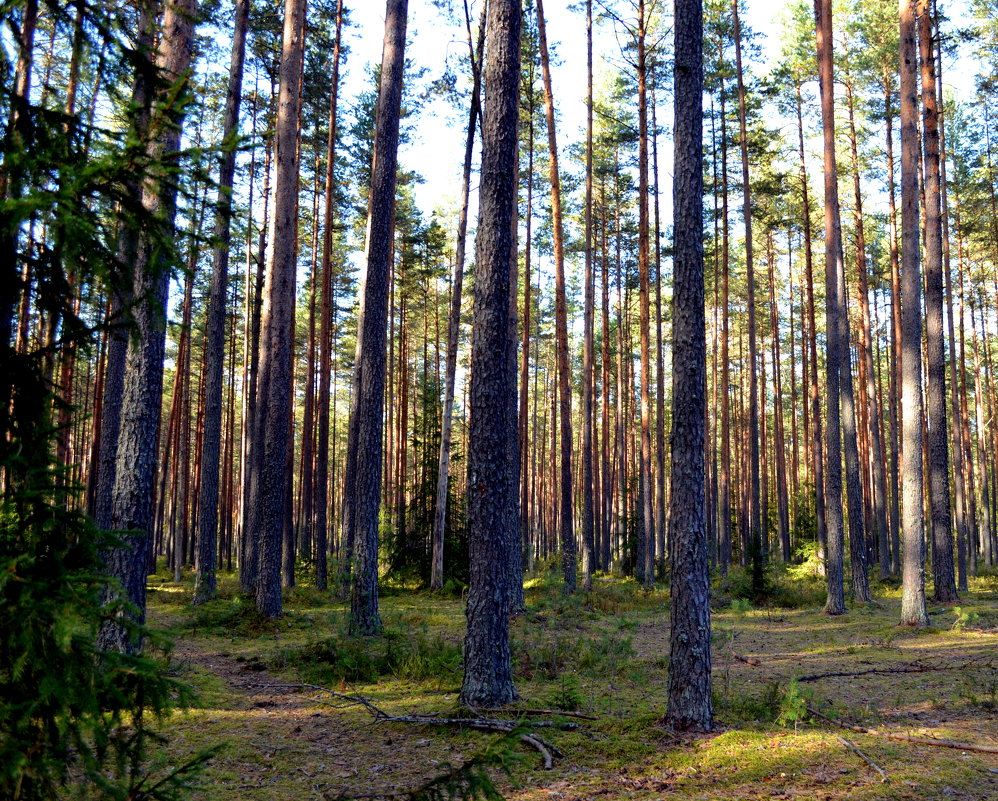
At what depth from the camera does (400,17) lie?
36.7 ft

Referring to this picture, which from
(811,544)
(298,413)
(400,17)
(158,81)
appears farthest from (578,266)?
(158,81)

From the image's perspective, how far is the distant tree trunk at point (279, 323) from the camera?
1210 centimetres

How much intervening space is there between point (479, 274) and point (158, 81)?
446 centimetres

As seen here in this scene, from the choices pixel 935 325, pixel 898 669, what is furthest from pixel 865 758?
pixel 935 325

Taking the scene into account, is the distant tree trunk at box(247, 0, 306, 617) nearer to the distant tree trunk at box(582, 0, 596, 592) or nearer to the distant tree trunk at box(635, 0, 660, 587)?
the distant tree trunk at box(582, 0, 596, 592)

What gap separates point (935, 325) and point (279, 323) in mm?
13731

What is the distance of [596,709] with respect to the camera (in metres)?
7.01

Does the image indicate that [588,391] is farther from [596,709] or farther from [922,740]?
[922,740]

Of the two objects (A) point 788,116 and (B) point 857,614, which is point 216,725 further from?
(A) point 788,116

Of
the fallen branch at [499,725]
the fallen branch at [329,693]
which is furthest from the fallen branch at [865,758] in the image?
the fallen branch at [329,693]

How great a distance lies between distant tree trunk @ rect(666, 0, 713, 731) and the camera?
5992 millimetres

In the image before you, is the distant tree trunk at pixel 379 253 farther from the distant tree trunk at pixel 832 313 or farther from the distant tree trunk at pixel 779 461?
the distant tree trunk at pixel 779 461

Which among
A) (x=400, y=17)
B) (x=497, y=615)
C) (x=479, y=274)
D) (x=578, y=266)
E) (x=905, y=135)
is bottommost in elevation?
(x=497, y=615)

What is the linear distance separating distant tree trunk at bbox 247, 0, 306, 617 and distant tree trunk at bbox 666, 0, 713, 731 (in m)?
8.04
